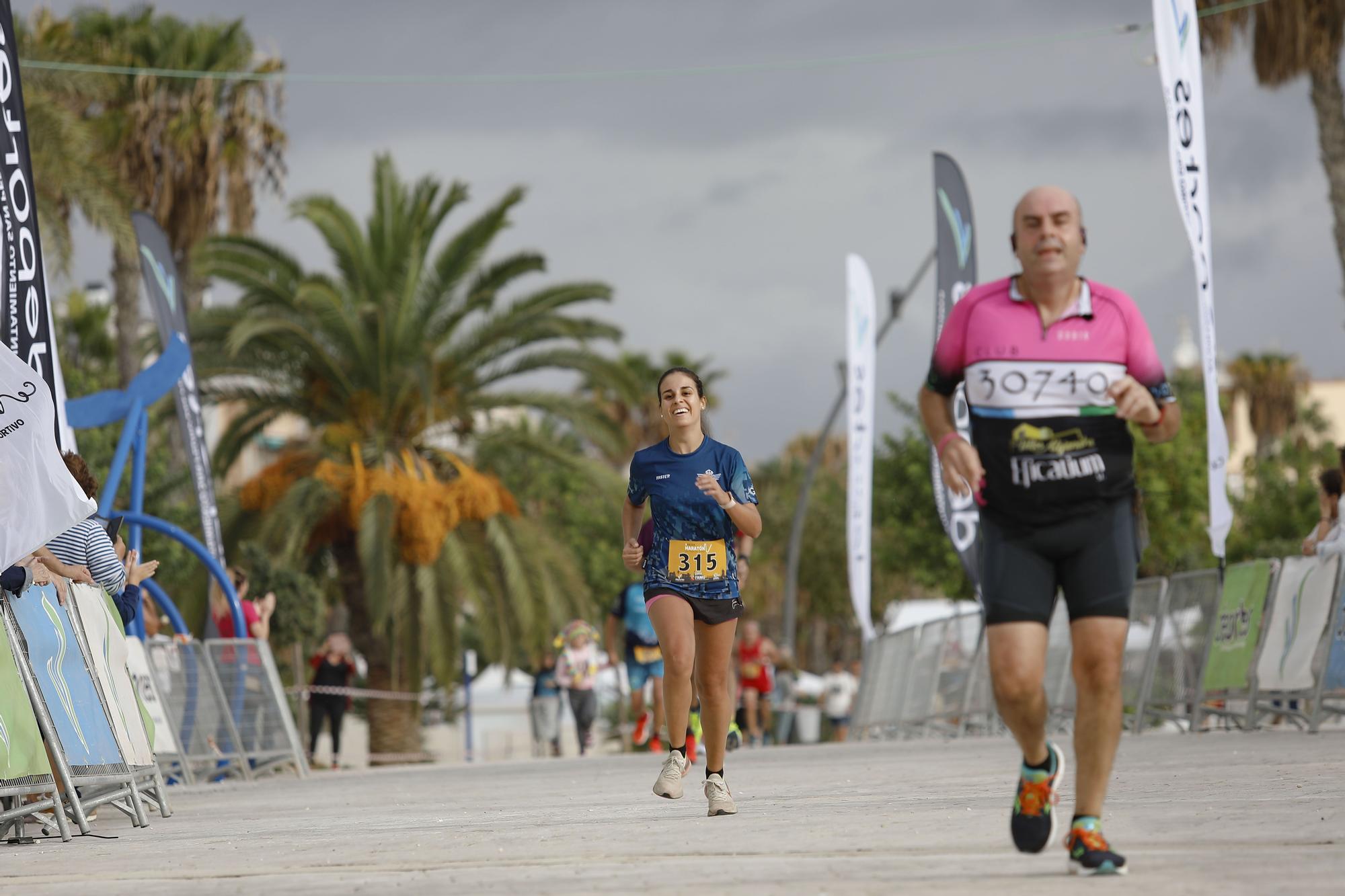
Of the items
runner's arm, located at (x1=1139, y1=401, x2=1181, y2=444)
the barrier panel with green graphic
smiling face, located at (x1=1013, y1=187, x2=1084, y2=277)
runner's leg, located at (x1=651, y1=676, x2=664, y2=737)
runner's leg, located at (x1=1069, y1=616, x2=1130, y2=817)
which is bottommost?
runner's leg, located at (x1=651, y1=676, x2=664, y2=737)

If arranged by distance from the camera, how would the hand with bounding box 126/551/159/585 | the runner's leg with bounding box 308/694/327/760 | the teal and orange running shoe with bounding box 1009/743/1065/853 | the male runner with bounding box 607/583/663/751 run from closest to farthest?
the teal and orange running shoe with bounding box 1009/743/1065/853
the hand with bounding box 126/551/159/585
the male runner with bounding box 607/583/663/751
the runner's leg with bounding box 308/694/327/760

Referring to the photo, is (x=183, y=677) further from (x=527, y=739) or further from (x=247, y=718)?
(x=527, y=739)

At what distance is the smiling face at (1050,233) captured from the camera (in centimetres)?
512

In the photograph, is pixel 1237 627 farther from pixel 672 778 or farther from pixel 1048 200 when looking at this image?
pixel 1048 200

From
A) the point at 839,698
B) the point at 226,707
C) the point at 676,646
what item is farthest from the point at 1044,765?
the point at 839,698

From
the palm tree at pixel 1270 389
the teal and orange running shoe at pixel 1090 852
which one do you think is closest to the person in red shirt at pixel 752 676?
the teal and orange running shoe at pixel 1090 852

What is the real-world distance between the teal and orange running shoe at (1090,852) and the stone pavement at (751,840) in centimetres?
6

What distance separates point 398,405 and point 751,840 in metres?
20.8

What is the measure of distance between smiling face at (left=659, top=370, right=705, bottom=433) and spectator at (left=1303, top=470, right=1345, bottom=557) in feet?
22.2

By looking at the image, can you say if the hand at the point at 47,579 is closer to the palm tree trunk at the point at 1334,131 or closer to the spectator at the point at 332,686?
the spectator at the point at 332,686

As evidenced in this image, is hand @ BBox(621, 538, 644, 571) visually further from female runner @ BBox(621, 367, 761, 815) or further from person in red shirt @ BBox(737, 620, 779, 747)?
person in red shirt @ BBox(737, 620, 779, 747)

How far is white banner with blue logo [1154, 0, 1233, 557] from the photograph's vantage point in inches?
541

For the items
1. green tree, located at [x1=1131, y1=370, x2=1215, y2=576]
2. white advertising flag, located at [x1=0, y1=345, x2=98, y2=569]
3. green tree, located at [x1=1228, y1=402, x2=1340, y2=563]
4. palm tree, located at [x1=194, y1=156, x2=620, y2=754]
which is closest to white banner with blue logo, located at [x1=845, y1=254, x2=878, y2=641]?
palm tree, located at [x1=194, y1=156, x2=620, y2=754]

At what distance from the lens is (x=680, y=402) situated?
25.6ft
